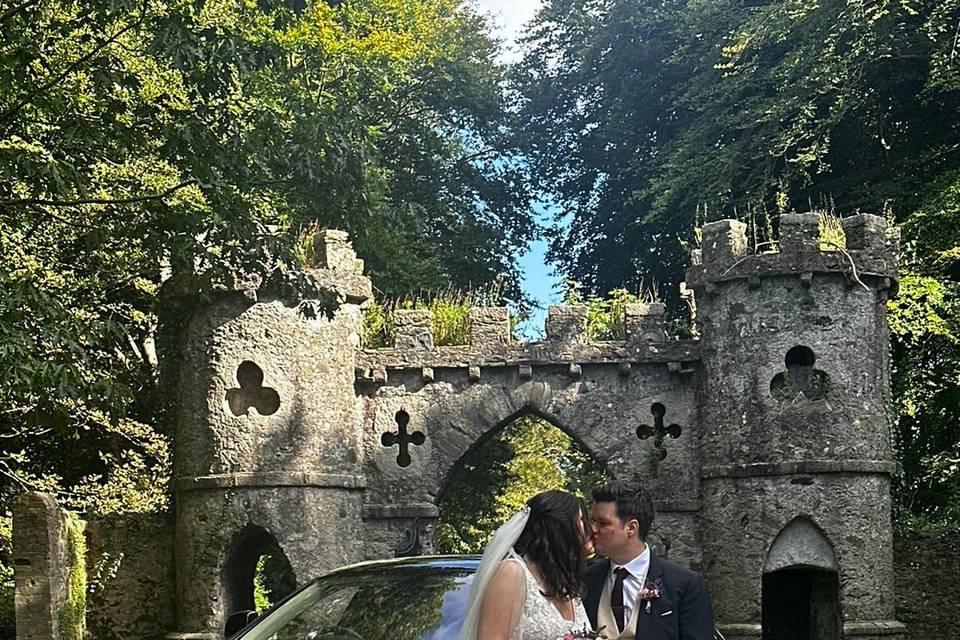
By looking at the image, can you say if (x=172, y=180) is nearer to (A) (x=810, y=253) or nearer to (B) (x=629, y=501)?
(A) (x=810, y=253)

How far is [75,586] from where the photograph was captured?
566 inches

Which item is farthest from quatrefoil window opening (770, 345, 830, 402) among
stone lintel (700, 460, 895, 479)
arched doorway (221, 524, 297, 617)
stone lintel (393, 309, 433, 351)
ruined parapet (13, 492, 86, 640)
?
ruined parapet (13, 492, 86, 640)

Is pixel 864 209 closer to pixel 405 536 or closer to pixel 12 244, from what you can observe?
pixel 405 536

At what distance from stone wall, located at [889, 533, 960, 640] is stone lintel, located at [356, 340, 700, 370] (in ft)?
10.8

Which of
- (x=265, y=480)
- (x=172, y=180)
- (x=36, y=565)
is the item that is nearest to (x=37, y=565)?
(x=36, y=565)

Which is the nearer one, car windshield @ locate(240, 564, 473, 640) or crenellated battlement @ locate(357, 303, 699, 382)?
car windshield @ locate(240, 564, 473, 640)

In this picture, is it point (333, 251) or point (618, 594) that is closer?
point (618, 594)

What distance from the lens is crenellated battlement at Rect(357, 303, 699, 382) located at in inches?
614

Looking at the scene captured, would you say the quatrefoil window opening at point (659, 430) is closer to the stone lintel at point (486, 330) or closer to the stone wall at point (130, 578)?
the stone lintel at point (486, 330)

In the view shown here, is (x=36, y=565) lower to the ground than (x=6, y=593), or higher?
higher

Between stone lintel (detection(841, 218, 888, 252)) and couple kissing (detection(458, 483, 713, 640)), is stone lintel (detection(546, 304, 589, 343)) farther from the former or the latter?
couple kissing (detection(458, 483, 713, 640))

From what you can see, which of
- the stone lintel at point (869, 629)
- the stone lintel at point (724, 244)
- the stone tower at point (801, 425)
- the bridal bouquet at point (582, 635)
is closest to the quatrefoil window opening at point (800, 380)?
the stone tower at point (801, 425)

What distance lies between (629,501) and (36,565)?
9.32 metres

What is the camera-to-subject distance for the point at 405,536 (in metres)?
15.5
